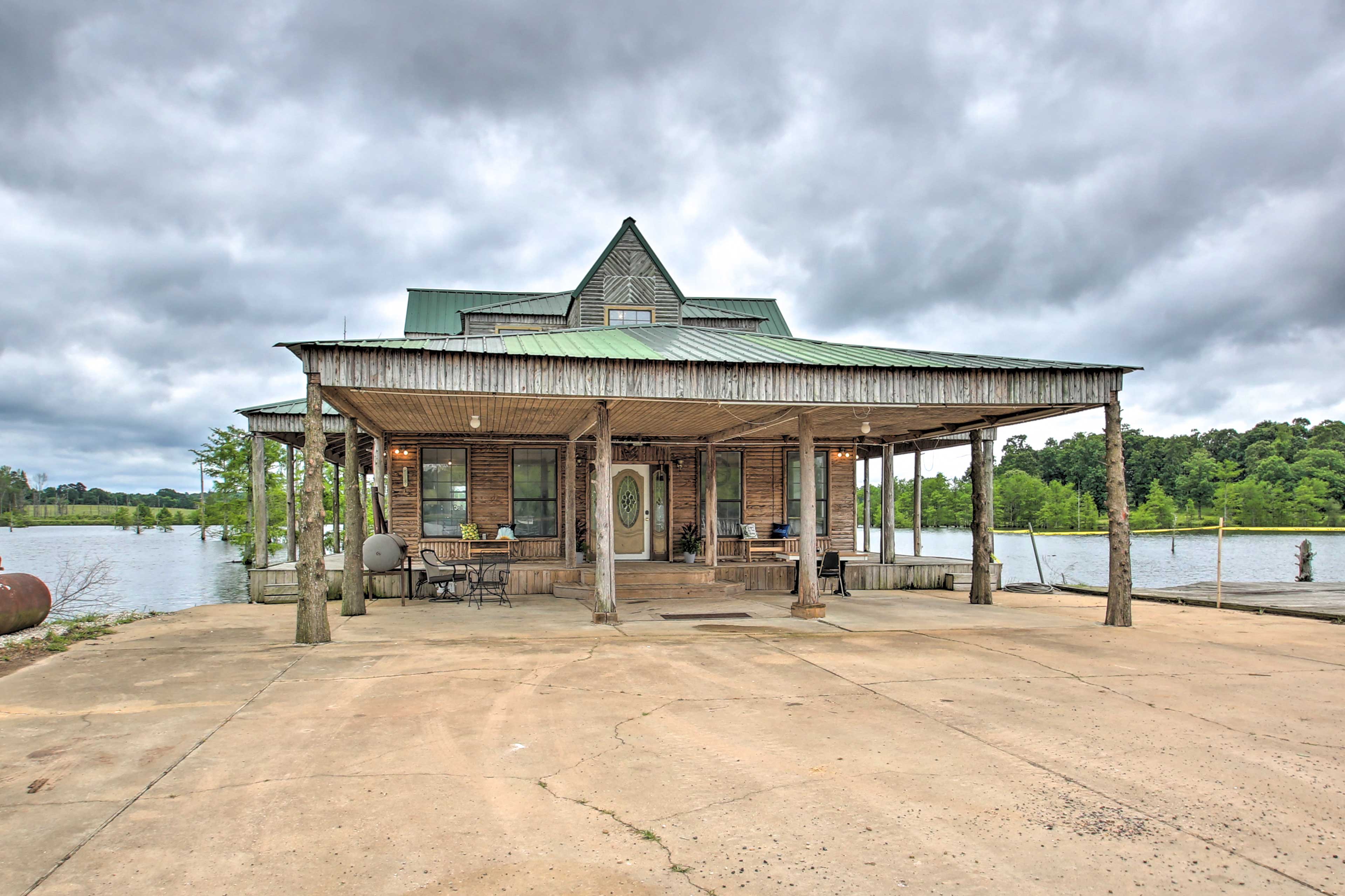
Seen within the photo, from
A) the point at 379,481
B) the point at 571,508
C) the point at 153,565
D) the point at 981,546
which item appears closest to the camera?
the point at 981,546

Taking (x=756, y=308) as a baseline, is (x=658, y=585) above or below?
below

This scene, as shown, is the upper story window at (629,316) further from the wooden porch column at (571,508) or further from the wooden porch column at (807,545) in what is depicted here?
the wooden porch column at (807,545)

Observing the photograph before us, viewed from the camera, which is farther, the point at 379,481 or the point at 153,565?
the point at 153,565

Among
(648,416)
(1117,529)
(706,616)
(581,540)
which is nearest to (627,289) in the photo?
(648,416)

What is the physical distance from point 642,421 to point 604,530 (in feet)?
11.7

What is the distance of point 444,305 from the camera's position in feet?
66.4

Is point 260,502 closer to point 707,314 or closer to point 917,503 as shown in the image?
point 707,314

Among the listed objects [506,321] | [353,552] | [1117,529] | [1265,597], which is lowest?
[1265,597]

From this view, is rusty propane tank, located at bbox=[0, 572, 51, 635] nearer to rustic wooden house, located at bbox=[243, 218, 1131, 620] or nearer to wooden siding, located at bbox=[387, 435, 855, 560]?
rustic wooden house, located at bbox=[243, 218, 1131, 620]

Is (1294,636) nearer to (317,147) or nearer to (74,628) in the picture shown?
(74,628)

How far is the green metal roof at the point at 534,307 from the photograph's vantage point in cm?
1728

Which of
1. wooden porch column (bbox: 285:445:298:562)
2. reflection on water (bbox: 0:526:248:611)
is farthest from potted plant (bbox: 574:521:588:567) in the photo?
wooden porch column (bbox: 285:445:298:562)

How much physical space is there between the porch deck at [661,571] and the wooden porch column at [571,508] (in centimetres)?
25

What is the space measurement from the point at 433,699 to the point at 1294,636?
10901 millimetres
